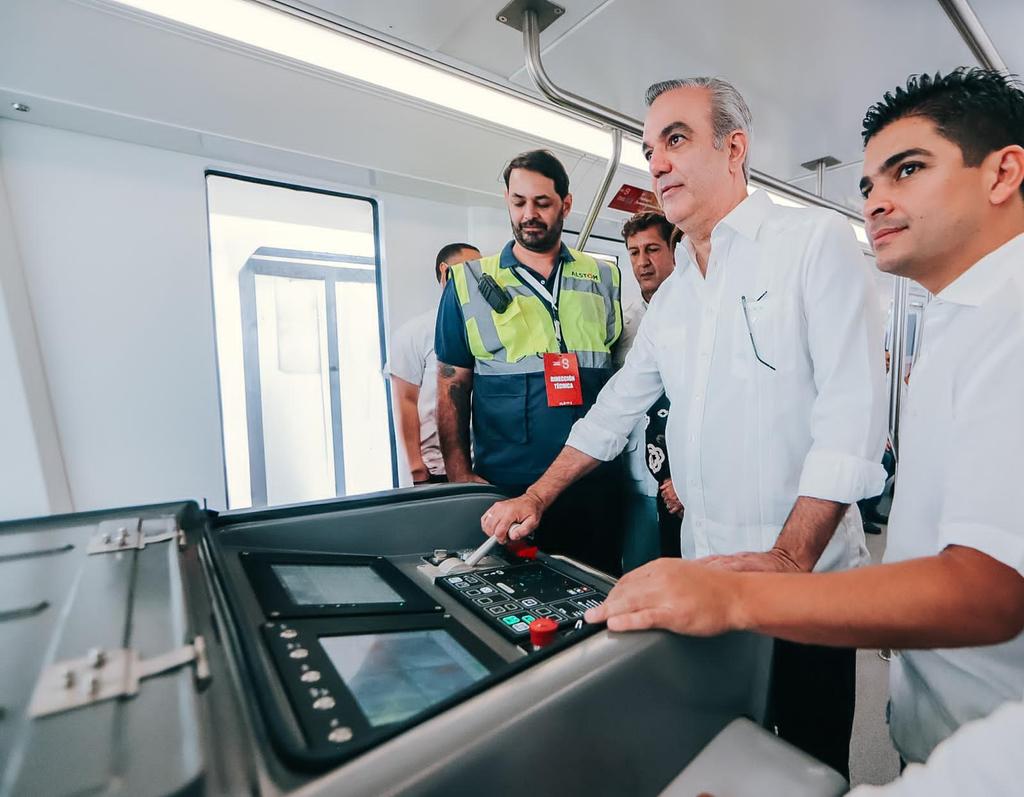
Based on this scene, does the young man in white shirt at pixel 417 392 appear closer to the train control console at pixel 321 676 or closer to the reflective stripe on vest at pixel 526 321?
the reflective stripe on vest at pixel 526 321

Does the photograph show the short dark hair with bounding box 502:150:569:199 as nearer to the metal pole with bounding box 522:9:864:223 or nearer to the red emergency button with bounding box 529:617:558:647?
the metal pole with bounding box 522:9:864:223

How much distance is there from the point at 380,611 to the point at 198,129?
2260 millimetres

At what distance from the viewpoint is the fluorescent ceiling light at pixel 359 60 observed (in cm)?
128

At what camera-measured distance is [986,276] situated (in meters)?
0.86

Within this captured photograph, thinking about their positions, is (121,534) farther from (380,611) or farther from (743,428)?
(743,428)

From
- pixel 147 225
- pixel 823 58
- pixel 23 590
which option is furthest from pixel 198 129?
pixel 823 58

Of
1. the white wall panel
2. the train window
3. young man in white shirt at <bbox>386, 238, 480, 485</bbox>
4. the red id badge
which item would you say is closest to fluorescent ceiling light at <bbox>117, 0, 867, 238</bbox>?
the red id badge

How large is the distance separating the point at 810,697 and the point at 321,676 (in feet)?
3.57

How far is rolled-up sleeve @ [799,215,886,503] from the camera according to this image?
102 cm

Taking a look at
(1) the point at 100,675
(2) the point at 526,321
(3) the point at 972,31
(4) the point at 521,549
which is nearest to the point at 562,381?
(2) the point at 526,321

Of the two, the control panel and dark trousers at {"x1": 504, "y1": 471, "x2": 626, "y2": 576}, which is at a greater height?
the control panel

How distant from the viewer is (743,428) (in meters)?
1.22

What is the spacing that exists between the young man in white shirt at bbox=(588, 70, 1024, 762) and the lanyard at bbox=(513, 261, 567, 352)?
0.98m

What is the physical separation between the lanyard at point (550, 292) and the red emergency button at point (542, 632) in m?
1.26
